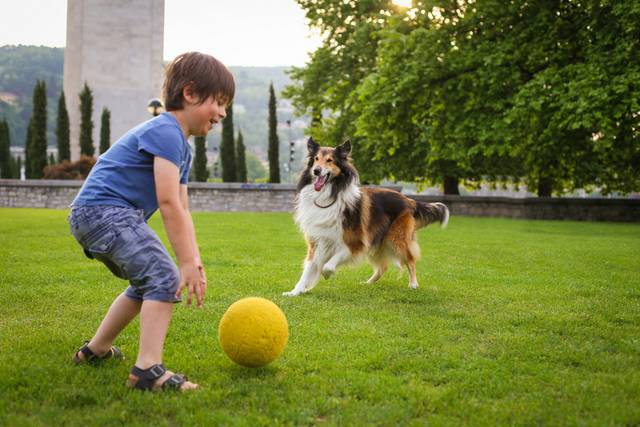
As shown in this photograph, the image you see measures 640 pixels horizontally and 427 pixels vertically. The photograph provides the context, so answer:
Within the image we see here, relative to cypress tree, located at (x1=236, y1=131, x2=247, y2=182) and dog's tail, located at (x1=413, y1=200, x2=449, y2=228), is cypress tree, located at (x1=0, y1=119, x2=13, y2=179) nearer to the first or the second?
cypress tree, located at (x1=236, y1=131, x2=247, y2=182)

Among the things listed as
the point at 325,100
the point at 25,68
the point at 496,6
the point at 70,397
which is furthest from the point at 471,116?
the point at 25,68

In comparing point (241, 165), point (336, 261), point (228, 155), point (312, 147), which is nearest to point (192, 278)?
point (336, 261)

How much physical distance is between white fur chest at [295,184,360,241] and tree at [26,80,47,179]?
32463mm

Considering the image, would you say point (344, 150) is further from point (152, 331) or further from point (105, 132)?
point (105, 132)

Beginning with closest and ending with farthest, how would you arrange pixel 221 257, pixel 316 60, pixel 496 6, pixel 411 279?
pixel 411 279 < pixel 221 257 < pixel 496 6 < pixel 316 60

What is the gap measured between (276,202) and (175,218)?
2721 centimetres

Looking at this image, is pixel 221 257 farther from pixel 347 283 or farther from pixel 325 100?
pixel 325 100

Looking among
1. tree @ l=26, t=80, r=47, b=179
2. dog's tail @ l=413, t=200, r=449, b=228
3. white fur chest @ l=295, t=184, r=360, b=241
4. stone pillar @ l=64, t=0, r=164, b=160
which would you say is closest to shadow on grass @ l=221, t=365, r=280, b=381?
white fur chest @ l=295, t=184, r=360, b=241

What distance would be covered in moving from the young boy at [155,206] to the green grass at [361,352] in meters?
0.41

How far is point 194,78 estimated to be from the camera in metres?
3.46

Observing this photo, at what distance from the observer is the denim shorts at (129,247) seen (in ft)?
11.0

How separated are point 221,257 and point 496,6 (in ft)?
45.4

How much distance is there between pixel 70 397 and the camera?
10.7 ft

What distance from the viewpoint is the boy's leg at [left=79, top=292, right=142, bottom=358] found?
12.1ft
